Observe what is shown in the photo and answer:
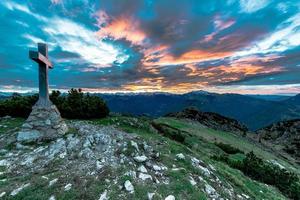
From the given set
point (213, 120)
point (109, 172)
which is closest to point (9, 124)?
point (109, 172)

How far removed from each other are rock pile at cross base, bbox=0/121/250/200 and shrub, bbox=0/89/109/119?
30.8 ft

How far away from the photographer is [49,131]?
59.3 ft

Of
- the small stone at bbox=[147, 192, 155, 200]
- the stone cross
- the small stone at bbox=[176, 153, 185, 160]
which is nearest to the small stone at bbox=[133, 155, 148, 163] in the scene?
the small stone at bbox=[176, 153, 185, 160]

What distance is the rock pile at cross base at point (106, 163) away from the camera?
12.0 metres

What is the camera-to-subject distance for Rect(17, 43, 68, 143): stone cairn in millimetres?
17672

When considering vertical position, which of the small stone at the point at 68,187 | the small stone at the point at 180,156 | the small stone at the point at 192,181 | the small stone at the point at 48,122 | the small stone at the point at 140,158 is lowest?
the small stone at the point at 192,181

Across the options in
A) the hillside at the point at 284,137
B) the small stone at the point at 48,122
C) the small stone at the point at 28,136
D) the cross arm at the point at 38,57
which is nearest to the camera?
the cross arm at the point at 38,57

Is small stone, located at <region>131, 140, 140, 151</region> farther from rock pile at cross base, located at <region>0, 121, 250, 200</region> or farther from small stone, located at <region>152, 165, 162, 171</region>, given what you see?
small stone, located at <region>152, 165, 162, 171</region>

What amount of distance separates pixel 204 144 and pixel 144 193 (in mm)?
18387

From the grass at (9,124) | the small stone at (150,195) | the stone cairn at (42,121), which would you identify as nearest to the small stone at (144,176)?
the small stone at (150,195)

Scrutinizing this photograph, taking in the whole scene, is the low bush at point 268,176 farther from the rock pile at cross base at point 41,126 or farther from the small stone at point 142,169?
the rock pile at cross base at point 41,126

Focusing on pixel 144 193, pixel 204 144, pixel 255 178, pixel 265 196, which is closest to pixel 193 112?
pixel 204 144

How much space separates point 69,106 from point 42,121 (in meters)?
9.62

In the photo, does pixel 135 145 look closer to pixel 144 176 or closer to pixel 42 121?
pixel 144 176
